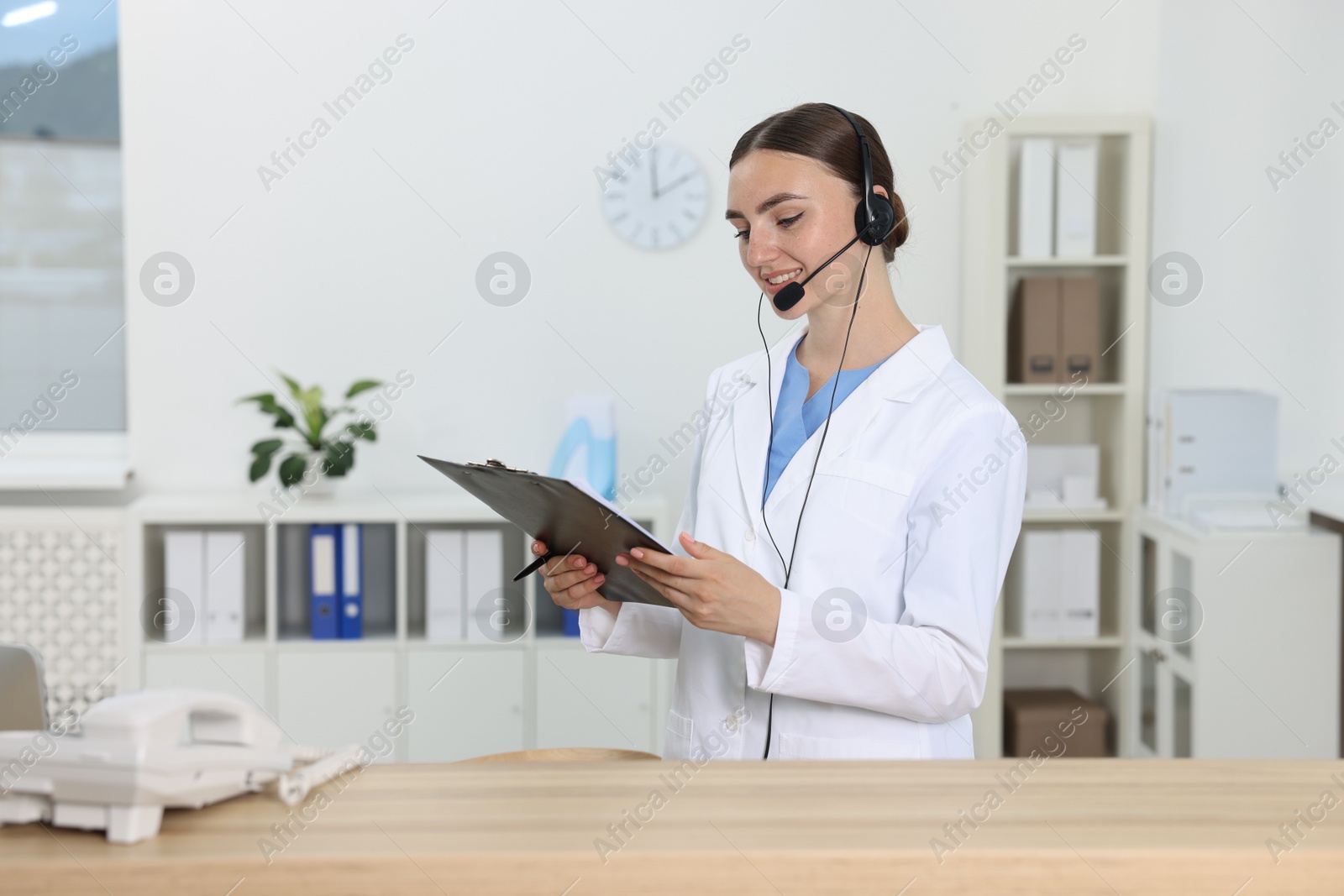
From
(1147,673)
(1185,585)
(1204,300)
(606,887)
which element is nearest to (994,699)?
(1147,673)

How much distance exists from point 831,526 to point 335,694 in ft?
6.44

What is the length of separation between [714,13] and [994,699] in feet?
6.91

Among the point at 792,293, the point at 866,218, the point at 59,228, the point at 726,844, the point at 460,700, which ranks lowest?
the point at 460,700

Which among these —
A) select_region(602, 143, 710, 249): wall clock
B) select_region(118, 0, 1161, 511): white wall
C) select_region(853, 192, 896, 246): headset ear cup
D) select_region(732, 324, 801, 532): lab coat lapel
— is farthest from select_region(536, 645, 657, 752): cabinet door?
select_region(853, 192, 896, 246): headset ear cup

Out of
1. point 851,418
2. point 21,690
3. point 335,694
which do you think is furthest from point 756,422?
point 335,694

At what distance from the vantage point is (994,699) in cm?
315

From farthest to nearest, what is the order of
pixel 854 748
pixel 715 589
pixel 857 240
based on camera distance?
1. pixel 857 240
2. pixel 854 748
3. pixel 715 589

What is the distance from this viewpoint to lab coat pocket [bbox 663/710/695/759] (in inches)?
57.1

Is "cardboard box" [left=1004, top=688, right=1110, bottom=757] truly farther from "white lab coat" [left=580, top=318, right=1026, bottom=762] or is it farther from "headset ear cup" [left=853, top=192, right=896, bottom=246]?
"headset ear cup" [left=853, top=192, right=896, bottom=246]

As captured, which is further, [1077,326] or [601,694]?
[1077,326]

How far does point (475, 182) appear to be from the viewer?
10.5ft

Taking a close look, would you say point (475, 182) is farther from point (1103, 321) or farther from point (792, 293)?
point (792, 293)

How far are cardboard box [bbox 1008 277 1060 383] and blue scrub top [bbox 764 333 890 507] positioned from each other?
176 centimetres

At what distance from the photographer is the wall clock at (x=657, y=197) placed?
3225mm
